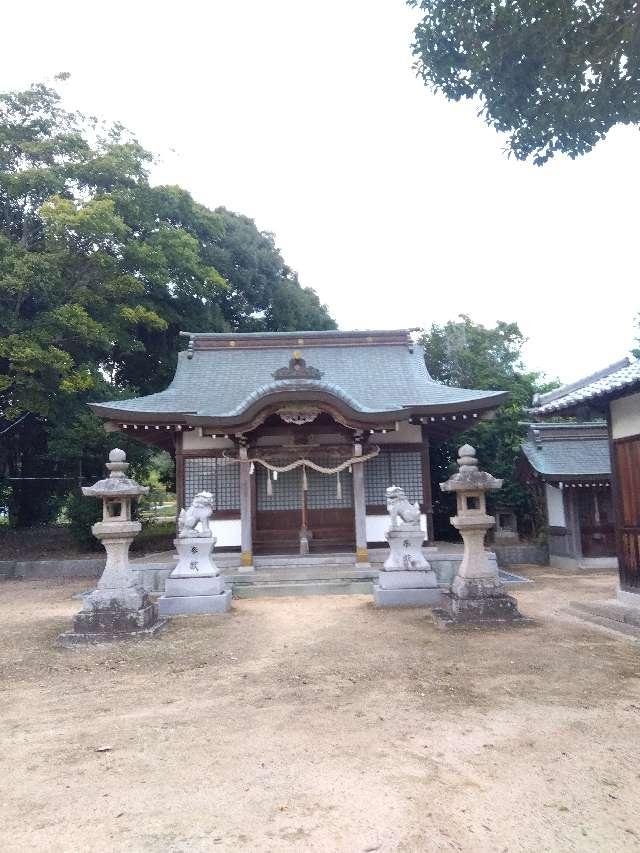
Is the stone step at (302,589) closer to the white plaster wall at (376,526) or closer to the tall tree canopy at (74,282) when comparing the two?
the white plaster wall at (376,526)

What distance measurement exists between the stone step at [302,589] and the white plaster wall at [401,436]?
3.67 m

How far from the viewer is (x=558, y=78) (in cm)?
749

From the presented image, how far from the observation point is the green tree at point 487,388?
53.4 feet

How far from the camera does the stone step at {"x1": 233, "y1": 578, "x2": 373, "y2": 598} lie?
10.1 meters

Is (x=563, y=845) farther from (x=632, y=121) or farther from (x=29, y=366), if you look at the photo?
(x=29, y=366)

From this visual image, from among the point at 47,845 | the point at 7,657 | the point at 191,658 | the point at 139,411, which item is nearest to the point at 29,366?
the point at 139,411

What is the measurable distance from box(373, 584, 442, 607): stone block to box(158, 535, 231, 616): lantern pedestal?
2441 mm

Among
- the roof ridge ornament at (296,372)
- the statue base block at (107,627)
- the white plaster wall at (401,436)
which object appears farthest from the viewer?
the white plaster wall at (401,436)

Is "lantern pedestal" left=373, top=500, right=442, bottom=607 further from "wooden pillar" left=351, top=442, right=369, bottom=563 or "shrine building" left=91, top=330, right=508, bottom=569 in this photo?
"shrine building" left=91, top=330, right=508, bottom=569

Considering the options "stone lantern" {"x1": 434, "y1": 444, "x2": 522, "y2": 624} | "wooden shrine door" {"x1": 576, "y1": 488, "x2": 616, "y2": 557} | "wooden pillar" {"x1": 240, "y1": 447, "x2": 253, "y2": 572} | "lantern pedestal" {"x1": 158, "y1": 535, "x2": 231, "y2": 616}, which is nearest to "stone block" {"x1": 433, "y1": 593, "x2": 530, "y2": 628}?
"stone lantern" {"x1": 434, "y1": 444, "x2": 522, "y2": 624}

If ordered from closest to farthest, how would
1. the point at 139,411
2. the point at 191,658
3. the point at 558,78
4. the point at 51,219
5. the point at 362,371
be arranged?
1. the point at 191,658
2. the point at 558,78
3. the point at 139,411
4. the point at 51,219
5. the point at 362,371

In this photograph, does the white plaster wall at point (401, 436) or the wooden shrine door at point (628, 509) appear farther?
the white plaster wall at point (401, 436)

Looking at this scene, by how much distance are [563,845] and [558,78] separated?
8596 mm

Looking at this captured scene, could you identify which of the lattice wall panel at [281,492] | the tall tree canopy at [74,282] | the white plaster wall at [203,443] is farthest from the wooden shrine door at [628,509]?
the tall tree canopy at [74,282]
